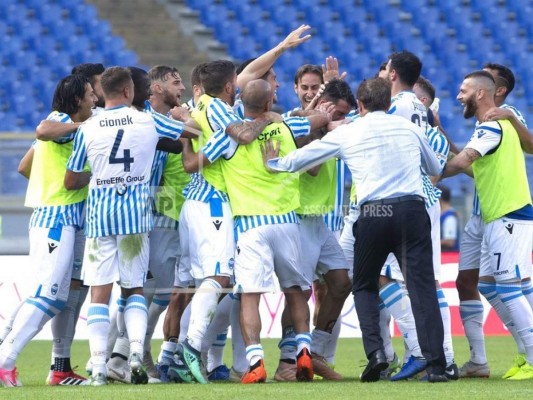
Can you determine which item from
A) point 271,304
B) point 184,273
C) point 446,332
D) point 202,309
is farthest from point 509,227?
point 271,304

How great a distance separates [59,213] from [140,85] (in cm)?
115

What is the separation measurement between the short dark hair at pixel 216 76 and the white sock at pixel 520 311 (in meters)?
2.63

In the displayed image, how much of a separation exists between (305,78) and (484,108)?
156cm

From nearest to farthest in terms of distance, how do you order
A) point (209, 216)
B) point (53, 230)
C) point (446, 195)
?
1. point (53, 230)
2. point (209, 216)
3. point (446, 195)

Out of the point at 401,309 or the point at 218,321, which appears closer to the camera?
the point at 401,309

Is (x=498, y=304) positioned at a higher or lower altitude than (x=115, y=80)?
lower

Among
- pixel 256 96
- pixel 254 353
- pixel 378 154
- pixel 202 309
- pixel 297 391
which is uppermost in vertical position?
pixel 256 96

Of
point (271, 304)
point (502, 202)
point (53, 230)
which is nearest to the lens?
point (53, 230)

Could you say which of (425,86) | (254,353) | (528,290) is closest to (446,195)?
(425,86)

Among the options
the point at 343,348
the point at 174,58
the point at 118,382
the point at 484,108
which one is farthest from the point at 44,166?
the point at 174,58

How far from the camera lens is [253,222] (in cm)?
812

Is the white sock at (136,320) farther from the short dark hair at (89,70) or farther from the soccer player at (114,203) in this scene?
the short dark hair at (89,70)

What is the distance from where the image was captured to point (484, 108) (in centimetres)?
866

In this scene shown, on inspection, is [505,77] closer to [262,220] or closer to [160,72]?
[262,220]
